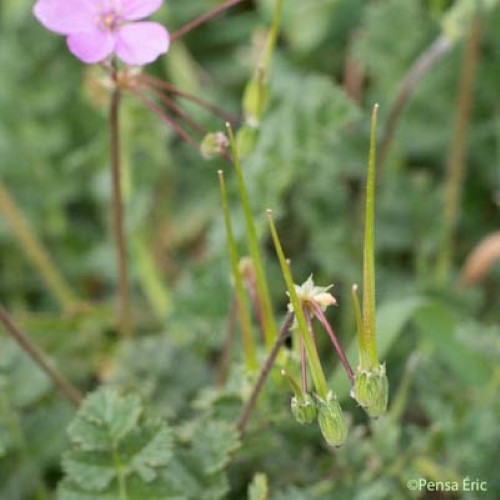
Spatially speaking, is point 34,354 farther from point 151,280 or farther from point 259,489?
point 151,280

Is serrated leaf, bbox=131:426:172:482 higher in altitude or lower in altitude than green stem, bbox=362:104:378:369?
lower

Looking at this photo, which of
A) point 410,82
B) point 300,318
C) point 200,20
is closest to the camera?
point 300,318

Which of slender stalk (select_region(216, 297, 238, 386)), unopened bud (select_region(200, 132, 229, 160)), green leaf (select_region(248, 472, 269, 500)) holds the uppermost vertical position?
unopened bud (select_region(200, 132, 229, 160))

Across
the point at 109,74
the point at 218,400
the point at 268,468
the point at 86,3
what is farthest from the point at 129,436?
the point at 86,3

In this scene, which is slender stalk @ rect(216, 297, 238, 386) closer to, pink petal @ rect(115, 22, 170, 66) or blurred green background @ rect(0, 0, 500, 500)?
blurred green background @ rect(0, 0, 500, 500)

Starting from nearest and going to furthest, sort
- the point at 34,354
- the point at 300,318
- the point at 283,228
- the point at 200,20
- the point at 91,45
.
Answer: the point at 300,318
the point at 91,45
the point at 200,20
the point at 34,354
the point at 283,228

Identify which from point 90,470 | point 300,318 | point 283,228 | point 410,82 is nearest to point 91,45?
point 300,318

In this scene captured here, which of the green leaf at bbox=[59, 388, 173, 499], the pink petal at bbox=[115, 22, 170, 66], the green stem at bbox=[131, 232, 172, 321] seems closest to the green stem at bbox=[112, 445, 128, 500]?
the green leaf at bbox=[59, 388, 173, 499]
